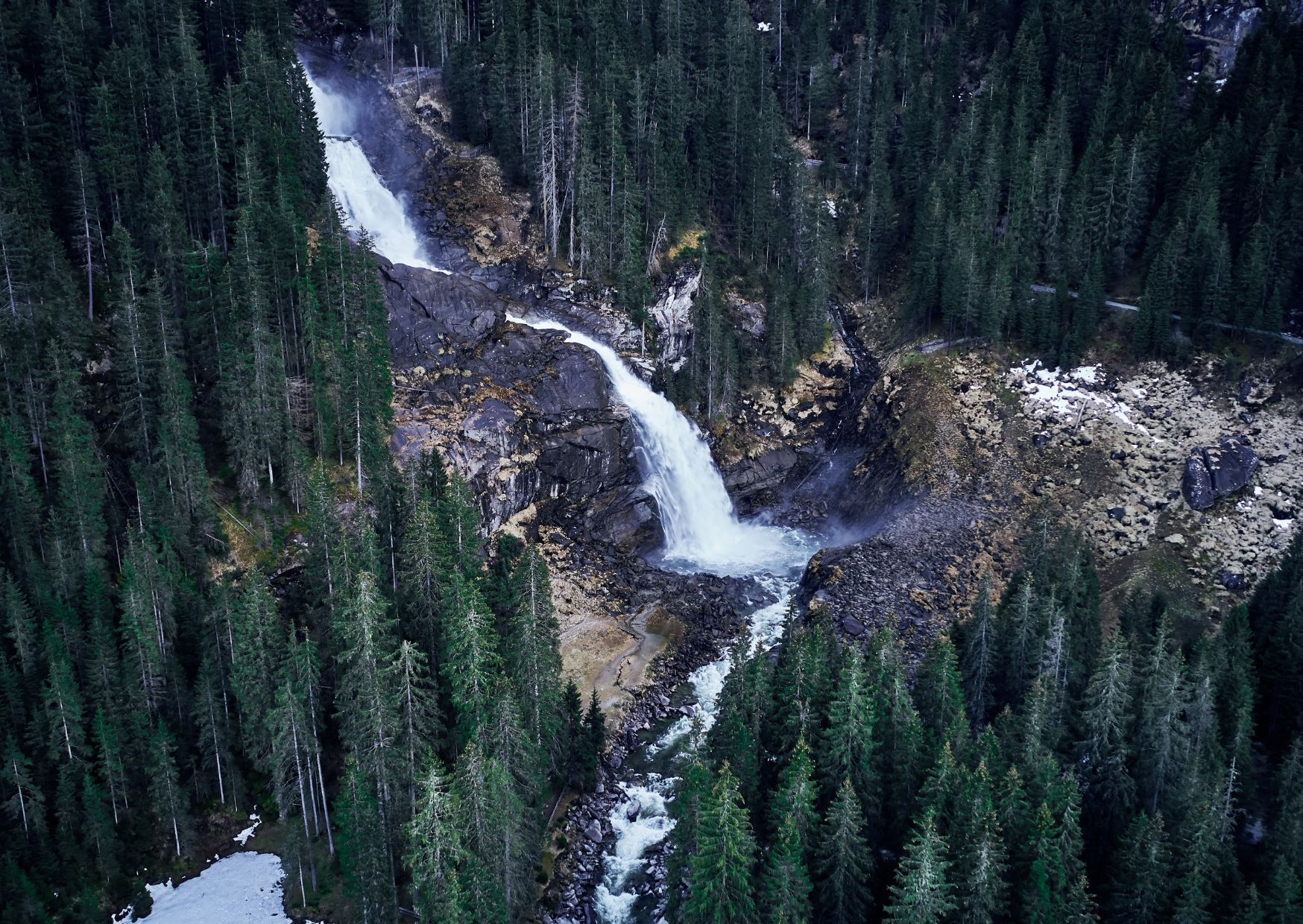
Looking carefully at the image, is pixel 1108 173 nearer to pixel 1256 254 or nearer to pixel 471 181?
pixel 1256 254

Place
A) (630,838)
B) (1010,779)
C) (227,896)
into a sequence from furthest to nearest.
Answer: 1. (630,838)
2. (227,896)
3. (1010,779)

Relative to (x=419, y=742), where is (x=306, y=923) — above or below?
below

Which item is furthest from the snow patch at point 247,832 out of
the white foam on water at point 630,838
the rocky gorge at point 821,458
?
the rocky gorge at point 821,458

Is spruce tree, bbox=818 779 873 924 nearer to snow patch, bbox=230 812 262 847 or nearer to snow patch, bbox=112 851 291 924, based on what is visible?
snow patch, bbox=112 851 291 924

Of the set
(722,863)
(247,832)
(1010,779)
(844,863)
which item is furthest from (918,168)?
(247,832)

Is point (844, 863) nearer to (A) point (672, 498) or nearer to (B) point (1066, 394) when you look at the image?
(A) point (672, 498)

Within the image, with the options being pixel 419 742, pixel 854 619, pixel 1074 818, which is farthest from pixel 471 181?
pixel 1074 818

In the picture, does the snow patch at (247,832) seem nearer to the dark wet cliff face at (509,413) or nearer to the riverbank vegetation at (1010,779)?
the riverbank vegetation at (1010,779)
